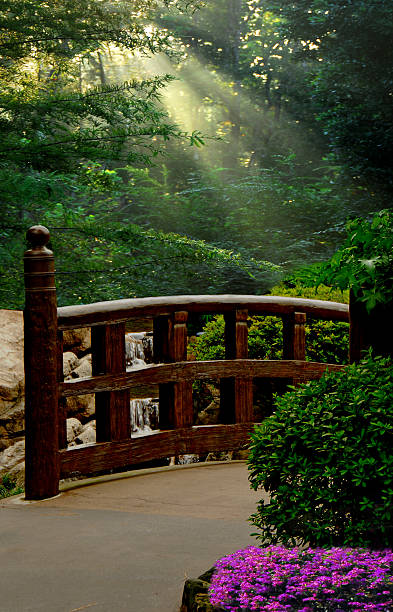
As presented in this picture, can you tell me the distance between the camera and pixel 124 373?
4922 millimetres

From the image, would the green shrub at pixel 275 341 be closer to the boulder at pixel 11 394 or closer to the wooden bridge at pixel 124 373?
the wooden bridge at pixel 124 373

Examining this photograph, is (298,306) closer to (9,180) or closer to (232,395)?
(232,395)

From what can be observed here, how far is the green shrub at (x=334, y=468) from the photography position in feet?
8.45

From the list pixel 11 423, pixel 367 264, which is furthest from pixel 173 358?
pixel 367 264

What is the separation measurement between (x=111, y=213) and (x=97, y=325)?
1378cm

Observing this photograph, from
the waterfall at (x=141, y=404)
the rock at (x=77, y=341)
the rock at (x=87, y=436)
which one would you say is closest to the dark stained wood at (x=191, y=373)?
the rock at (x=87, y=436)

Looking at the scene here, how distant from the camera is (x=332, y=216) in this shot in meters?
19.3

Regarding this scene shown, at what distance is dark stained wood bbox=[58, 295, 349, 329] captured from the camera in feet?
15.6

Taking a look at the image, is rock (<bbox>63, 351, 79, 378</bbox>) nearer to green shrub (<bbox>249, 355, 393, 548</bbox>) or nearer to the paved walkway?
the paved walkway

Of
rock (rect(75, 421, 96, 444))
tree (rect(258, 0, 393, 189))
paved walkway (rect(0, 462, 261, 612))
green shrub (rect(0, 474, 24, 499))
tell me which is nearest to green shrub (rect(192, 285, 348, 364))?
rock (rect(75, 421, 96, 444))

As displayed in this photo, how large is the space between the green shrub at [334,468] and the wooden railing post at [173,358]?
2.46 meters

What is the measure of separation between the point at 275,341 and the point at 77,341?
215 centimetres

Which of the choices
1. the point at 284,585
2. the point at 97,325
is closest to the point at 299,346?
the point at 97,325

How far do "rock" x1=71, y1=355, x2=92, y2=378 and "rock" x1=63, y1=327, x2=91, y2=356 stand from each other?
0.11m
